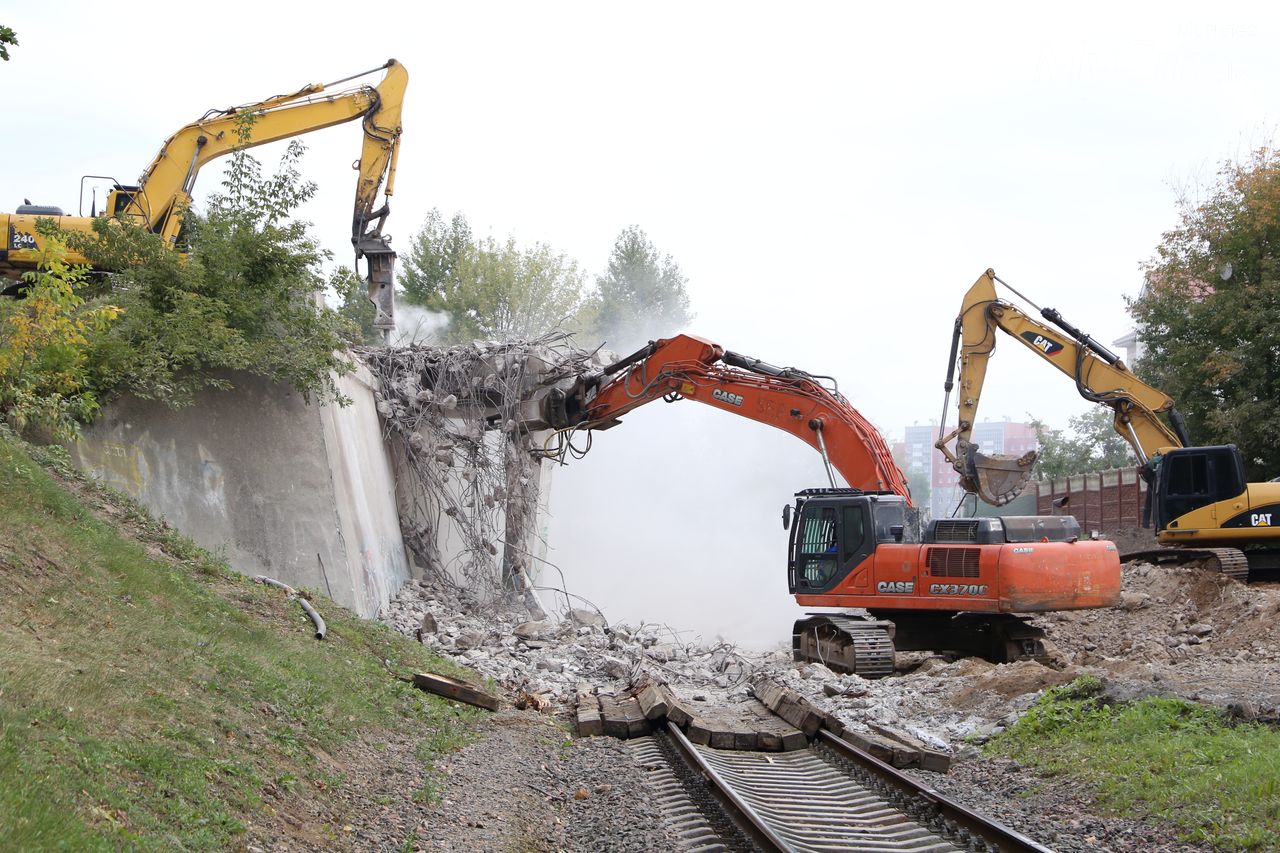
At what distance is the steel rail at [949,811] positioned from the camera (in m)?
6.80

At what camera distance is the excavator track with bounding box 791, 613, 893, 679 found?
48.2 feet

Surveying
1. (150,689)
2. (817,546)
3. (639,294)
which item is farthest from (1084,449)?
(150,689)

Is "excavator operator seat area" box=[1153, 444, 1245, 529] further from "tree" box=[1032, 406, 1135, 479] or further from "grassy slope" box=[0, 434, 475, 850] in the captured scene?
"tree" box=[1032, 406, 1135, 479]

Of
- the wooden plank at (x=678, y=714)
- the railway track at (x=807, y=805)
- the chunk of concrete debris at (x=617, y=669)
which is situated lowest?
the railway track at (x=807, y=805)

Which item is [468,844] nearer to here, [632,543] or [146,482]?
[146,482]

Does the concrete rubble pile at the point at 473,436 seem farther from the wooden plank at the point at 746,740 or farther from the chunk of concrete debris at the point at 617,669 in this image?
the wooden plank at the point at 746,740

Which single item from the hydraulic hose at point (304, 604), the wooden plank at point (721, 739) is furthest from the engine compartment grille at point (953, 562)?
the hydraulic hose at point (304, 604)

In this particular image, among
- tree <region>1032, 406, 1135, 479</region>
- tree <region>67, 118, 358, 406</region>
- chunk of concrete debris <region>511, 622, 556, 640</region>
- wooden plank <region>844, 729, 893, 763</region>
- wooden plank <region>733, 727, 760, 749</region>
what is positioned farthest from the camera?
tree <region>1032, 406, 1135, 479</region>

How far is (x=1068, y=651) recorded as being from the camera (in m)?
17.0

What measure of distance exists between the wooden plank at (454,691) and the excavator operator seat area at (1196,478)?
1300cm

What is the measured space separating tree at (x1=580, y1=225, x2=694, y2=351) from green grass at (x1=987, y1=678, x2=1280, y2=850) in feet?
182

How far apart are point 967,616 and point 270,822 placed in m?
12.0

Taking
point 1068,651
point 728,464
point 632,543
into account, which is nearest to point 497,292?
point 728,464

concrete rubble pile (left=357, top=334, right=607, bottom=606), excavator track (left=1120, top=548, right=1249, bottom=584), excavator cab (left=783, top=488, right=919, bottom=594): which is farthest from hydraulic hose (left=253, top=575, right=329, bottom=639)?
excavator track (left=1120, top=548, right=1249, bottom=584)
